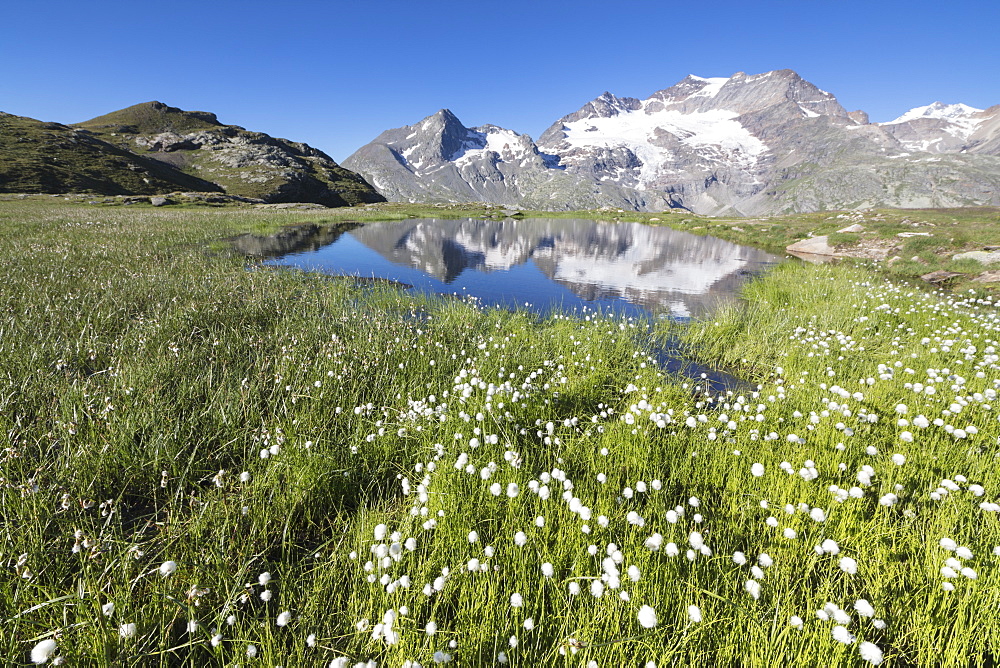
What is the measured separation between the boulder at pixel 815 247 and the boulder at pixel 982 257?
363 inches

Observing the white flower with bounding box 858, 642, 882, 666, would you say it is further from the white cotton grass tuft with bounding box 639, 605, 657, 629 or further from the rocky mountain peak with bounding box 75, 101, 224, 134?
the rocky mountain peak with bounding box 75, 101, 224, 134

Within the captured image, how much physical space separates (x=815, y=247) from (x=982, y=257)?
1327 cm

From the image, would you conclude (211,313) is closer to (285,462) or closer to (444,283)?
(285,462)

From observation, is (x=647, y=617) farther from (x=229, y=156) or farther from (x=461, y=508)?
(x=229, y=156)

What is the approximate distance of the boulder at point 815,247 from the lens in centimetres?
3144

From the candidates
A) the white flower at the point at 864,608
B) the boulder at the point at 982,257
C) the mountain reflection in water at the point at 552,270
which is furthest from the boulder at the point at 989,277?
the white flower at the point at 864,608

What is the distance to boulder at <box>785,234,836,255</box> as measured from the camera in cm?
3144

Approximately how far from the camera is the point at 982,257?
65.8 feet

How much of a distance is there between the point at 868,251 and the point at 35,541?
4129 cm

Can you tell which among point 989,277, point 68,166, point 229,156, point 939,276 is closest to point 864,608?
point 989,277

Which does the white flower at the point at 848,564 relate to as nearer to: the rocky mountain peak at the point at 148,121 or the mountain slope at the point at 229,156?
the mountain slope at the point at 229,156

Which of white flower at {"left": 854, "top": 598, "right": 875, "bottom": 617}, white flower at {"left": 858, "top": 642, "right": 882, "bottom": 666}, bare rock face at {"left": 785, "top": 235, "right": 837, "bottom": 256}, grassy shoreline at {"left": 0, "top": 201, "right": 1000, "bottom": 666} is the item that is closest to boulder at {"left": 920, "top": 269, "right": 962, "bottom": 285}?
bare rock face at {"left": 785, "top": 235, "right": 837, "bottom": 256}

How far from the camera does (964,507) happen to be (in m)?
3.75

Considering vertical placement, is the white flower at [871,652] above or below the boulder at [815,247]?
below
